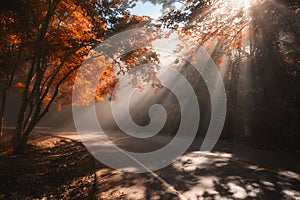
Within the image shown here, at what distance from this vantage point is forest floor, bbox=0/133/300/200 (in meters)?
5.80

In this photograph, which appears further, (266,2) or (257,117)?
(257,117)

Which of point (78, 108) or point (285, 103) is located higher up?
point (78, 108)

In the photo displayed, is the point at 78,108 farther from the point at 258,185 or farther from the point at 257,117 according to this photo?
the point at 258,185

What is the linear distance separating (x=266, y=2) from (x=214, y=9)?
2.64 meters

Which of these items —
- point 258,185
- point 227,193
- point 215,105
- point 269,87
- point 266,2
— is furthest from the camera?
point 215,105

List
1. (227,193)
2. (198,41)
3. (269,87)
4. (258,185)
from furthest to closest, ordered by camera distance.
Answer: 1. (198,41)
2. (269,87)
3. (258,185)
4. (227,193)

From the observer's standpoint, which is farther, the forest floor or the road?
the forest floor

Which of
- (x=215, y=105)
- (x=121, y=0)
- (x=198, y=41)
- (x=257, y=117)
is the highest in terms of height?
(x=121, y=0)

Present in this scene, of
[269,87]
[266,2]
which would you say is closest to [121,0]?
[266,2]

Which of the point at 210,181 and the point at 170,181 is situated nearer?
the point at 210,181

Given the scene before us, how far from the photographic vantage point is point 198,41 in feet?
50.3

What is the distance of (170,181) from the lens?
23.1ft

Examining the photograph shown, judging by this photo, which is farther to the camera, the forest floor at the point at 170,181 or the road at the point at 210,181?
the forest floor at the point at 170,181

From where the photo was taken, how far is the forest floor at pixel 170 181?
5.80m
